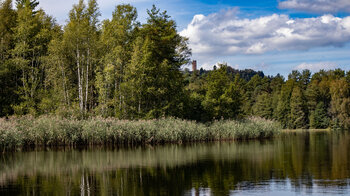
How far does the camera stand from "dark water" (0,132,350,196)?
539 inches

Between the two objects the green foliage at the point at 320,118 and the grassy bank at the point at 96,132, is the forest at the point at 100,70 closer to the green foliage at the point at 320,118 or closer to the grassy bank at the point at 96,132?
the grassy bank at the point at 96,132

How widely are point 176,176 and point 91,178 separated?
3.58m

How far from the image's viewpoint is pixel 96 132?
3134 centimetres

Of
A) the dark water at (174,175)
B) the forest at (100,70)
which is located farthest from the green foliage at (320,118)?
the dark water at (174,175)

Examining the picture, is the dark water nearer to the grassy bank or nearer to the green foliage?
the grassy bank

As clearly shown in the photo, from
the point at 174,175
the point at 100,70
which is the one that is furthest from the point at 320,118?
the point at 174,175

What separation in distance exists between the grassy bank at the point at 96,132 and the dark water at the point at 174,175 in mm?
5442

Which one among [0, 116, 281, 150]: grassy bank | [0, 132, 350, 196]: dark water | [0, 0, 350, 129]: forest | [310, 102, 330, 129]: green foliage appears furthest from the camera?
[310, 102, 330, 129]: green foliage

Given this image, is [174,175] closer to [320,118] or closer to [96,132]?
[96,132]

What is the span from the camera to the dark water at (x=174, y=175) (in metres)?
13.7

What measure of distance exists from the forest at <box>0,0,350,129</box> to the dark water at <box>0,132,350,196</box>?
1727 cm

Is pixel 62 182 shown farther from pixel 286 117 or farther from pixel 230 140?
pixel 286 117

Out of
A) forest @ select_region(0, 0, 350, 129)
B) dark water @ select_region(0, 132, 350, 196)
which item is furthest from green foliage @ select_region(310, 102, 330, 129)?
dark water @ select_region(0, 132, 350, 196)

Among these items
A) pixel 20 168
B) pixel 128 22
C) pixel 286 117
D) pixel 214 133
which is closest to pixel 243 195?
pixel 20 168
